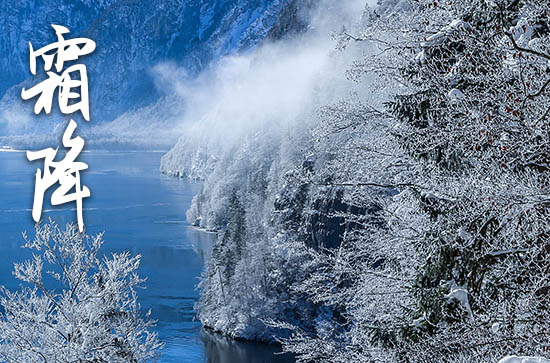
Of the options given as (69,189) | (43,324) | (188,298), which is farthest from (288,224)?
(43,324)

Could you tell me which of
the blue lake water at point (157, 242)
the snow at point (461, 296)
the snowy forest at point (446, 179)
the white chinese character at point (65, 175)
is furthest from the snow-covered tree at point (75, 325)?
the blue lake water at point (157, 242)

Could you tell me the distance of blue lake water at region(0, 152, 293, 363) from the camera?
36625mm

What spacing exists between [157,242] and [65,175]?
1786 inches

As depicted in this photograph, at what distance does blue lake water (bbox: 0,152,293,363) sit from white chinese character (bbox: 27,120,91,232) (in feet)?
62.0

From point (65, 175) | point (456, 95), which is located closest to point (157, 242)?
point (65, 175)

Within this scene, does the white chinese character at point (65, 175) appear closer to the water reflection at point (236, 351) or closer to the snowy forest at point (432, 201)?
the snowy forest at point (432, 201)

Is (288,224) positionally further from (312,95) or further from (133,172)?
(133,172)

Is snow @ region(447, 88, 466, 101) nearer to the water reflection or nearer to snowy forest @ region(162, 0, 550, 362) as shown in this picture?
snowy forest @ region(162, 0, 550, 362)

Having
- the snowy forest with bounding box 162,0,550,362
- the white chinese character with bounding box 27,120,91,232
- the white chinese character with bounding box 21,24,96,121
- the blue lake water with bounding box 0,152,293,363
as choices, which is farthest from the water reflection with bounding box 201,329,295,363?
the snowy forest with bounding box 162,0,550,362

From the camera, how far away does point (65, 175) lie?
53.9 feet

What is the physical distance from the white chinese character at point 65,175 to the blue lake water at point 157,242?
18893mm

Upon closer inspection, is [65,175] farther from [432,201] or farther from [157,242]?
[157,242]

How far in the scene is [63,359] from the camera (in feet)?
31.9

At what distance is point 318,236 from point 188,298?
9893 mm
